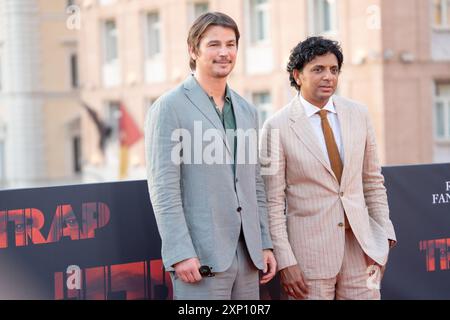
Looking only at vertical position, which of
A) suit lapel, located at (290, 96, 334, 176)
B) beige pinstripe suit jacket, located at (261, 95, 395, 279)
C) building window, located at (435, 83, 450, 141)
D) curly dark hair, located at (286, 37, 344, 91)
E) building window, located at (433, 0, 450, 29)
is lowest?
beige pinstripe suit jacket, located at (261, 95, 395, 279)

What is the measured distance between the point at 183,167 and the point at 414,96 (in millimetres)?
18059

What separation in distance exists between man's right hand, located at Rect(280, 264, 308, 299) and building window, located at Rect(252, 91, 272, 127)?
20.1 m

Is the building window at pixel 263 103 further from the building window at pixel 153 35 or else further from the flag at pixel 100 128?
the flag at pixel 100 128

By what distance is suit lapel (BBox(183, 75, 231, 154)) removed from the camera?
15.2 feet

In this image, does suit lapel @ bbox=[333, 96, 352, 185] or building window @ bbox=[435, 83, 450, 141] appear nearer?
suit lapel @ bbox=[333, 96, 352, 185]

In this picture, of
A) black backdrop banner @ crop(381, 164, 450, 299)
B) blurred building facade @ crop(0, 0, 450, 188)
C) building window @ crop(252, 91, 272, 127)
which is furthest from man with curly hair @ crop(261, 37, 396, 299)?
building window @ crop(252, 91, 272, 127)

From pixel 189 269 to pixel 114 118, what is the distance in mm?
28137

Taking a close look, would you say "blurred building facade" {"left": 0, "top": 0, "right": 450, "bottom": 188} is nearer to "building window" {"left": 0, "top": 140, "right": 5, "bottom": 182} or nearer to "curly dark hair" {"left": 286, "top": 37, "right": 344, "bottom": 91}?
"building window" {"left": 0, "top": 140, "right": 5, "bottom": 182}

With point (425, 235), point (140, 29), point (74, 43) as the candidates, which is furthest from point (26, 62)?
point (425, 235)

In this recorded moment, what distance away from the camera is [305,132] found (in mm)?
5012

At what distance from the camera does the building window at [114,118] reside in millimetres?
31731

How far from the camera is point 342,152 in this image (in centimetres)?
505

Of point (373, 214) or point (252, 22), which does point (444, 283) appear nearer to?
point (373, 214)

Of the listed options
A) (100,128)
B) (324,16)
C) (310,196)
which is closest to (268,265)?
(310,196)
